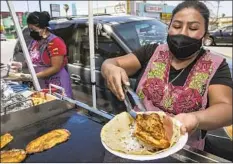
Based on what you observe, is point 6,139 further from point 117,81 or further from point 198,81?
point 198,81

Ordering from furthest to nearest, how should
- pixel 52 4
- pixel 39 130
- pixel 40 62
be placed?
pixel 52 4 → pixel 40 62 → pixel 39 130

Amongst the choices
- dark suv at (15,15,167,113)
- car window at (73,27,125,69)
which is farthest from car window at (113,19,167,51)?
car window at (73,27,125,69)

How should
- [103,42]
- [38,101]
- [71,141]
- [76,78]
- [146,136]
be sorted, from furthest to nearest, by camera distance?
[76,78], [103,42], [38,101], [71,141], [146,136]

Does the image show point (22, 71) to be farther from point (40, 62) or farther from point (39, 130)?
point (39, 130)

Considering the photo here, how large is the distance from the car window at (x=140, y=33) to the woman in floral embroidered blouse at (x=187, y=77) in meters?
1.74

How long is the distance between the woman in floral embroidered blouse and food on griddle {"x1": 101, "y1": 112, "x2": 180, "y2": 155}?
0.77 ft

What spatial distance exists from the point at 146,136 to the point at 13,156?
2.69 ft

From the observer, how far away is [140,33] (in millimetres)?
3684

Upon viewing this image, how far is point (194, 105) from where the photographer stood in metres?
1.49

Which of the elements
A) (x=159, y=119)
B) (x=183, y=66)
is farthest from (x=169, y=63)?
(x=159, y=119)

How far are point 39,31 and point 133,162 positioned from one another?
2240 millimetres

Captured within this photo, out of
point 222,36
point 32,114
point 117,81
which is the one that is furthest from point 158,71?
point 222,36

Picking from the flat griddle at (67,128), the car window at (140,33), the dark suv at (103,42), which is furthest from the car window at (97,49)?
the flat griddle at (67,128)

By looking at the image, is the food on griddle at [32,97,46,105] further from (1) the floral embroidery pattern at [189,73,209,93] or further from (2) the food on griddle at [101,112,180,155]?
(1) the floral embroidery pattern at [189,73,209,93]
